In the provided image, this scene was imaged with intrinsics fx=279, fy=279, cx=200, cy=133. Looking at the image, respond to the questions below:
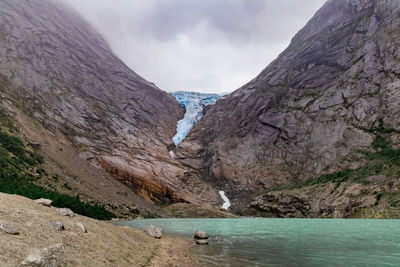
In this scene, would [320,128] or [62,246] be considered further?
[320,128]

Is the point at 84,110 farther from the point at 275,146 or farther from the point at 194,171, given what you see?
the point at 275,146

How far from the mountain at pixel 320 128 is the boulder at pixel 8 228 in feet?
231

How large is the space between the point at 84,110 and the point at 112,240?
110992 millimetres

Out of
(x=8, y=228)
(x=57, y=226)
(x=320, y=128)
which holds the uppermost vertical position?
(x=320, y=128)

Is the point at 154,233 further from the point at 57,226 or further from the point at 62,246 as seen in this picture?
the point at 62,246

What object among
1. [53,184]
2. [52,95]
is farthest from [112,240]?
[52,95]

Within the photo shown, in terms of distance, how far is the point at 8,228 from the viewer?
10.6m

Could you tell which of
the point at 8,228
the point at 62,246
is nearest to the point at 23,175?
the point at 8,228

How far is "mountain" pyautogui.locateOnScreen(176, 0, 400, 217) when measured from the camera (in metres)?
81.8

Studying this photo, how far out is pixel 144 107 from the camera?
166875 millimetres

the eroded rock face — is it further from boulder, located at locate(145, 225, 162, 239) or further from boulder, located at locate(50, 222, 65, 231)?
boulder, located at locate(50, 222, 65, 231)

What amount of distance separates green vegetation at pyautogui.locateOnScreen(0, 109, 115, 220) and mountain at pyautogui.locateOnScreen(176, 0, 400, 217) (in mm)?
60655

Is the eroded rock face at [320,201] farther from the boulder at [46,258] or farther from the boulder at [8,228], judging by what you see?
the boulder at [8,228]

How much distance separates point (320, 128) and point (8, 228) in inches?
4410
